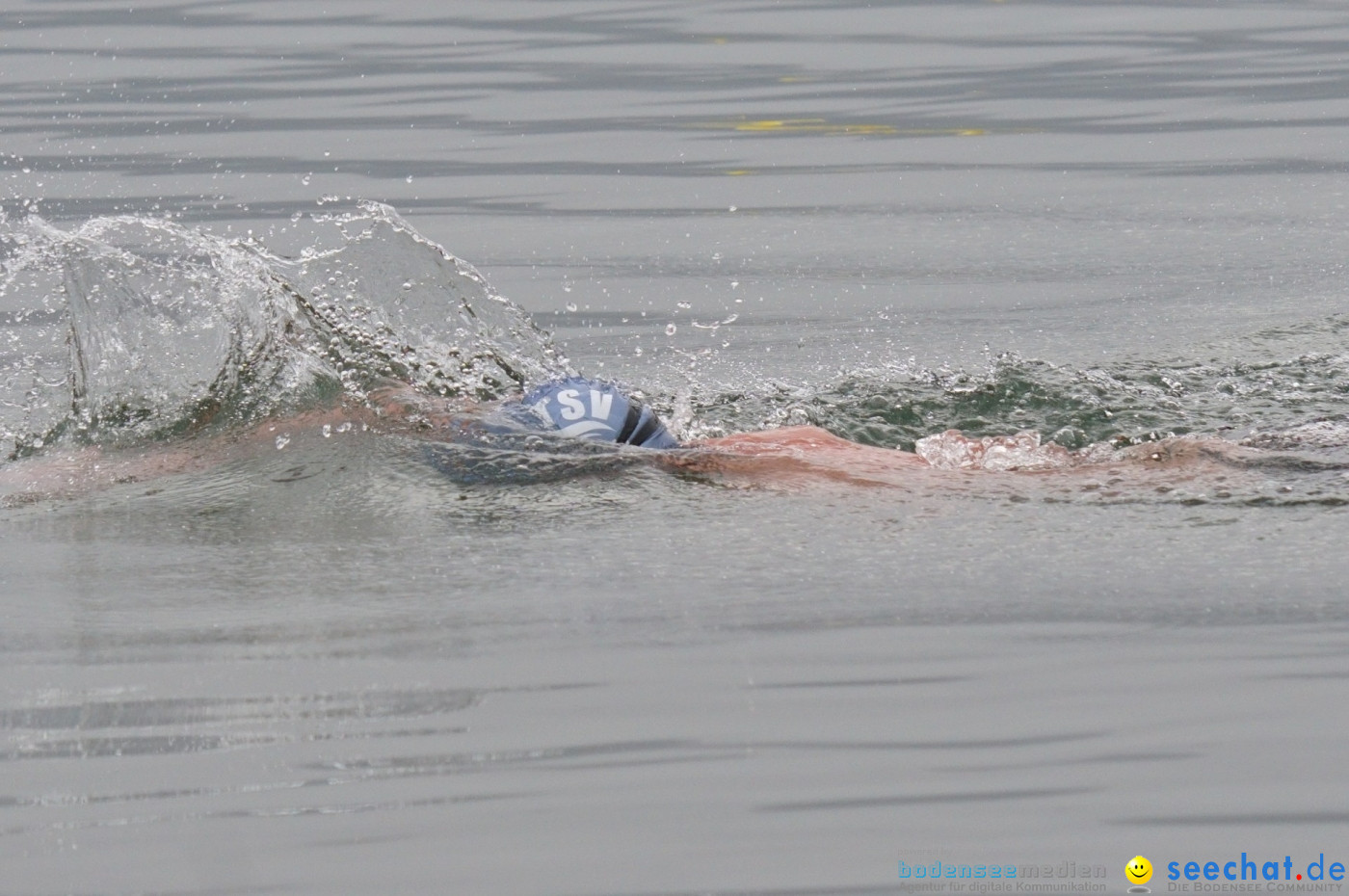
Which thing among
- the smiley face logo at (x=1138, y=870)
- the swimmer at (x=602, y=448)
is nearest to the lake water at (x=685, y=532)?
the smiley face logo at (x=1138, y=870)

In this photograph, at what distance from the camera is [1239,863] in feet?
15.1

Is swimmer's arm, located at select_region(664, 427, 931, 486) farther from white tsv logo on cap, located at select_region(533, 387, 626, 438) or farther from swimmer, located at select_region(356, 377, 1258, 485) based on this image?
white tsv logo on cap, located at select_region(533, 387, 626, 438)

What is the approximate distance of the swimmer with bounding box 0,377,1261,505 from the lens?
7.59 meters

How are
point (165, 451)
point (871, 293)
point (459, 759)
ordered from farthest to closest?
1. point (871, 293)
2. point (165, 451)
3. point (459, 759)

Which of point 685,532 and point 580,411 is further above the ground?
point 580,411

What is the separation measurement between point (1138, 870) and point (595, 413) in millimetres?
3622

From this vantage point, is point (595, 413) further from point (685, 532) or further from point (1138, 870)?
point (1138, 870)

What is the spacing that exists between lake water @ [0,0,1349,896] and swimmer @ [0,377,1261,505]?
14 centimetres

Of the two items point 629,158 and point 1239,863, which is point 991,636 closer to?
point 1239,863

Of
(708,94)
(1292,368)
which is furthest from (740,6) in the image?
(1292,368)

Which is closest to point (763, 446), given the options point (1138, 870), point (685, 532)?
point (685, 532)

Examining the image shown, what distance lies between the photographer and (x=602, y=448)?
7633mm

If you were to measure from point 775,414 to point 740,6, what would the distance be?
43.2ft

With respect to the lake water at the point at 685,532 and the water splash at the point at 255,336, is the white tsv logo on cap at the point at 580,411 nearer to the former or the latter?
the lake water at the point at 685,532
